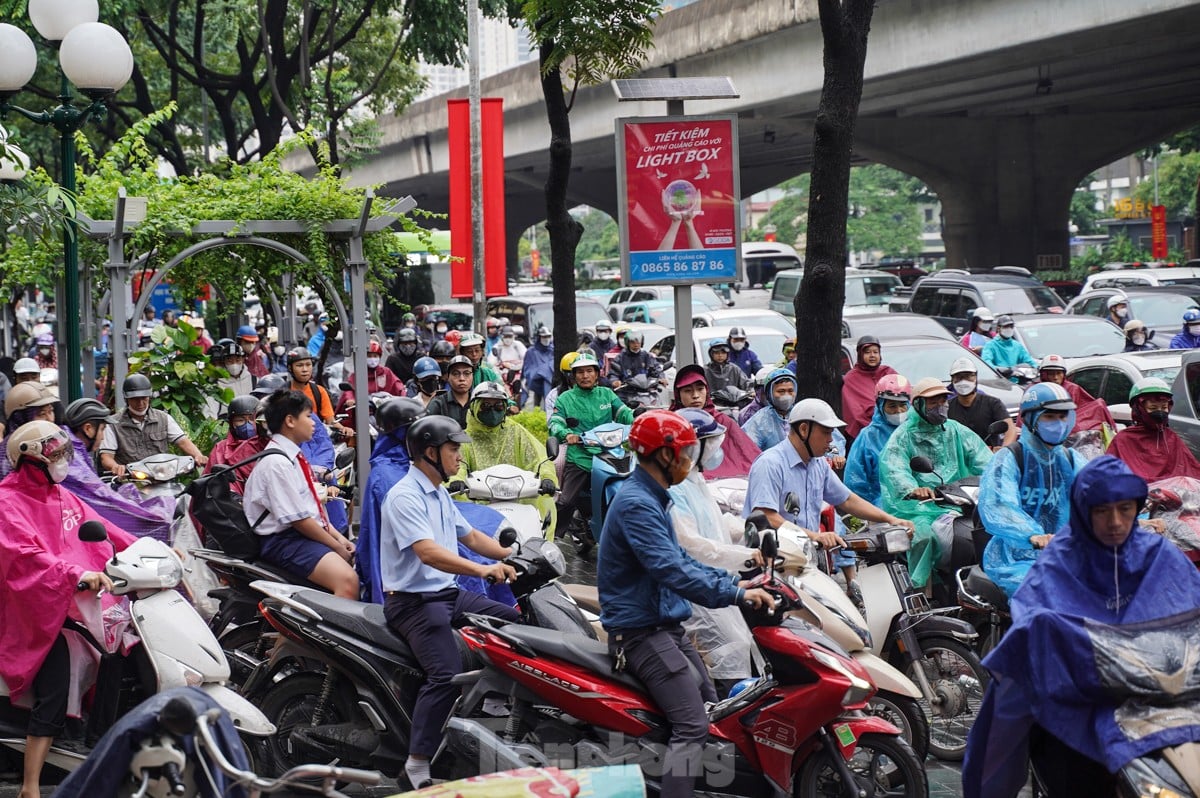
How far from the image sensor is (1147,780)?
4.21m

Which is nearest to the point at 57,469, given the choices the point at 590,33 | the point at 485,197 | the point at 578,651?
the point at 578,651

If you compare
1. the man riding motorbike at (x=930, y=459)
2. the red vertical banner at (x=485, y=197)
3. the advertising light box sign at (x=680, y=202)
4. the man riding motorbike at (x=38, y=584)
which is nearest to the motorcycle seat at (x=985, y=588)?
the man riding motorbike at (x=930, y=459)

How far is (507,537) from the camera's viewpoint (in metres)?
6.69

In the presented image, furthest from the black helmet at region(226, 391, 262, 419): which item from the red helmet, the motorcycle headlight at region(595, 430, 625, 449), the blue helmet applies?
the red helmet

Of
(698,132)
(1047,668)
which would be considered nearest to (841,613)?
(1047,668)

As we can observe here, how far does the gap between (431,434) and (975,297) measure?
17848mm

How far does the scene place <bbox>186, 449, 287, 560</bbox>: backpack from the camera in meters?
7.21

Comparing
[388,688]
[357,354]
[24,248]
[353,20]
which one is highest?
A: [353,20]

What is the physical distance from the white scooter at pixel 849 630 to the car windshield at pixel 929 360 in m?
8.07

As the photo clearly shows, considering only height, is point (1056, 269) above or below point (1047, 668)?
above

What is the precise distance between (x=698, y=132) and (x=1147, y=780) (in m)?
9.34

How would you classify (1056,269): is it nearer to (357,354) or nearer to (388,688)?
(357,354)

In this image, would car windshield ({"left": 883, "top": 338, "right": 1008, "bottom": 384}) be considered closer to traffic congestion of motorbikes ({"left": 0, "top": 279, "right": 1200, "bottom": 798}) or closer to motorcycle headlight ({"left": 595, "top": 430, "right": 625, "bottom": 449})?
motorcycle headlight ({"left": 595, "top": 430, "right": 625, "bottom": 449})

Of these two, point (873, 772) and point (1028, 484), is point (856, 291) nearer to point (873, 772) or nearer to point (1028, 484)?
point (1028, 484)
